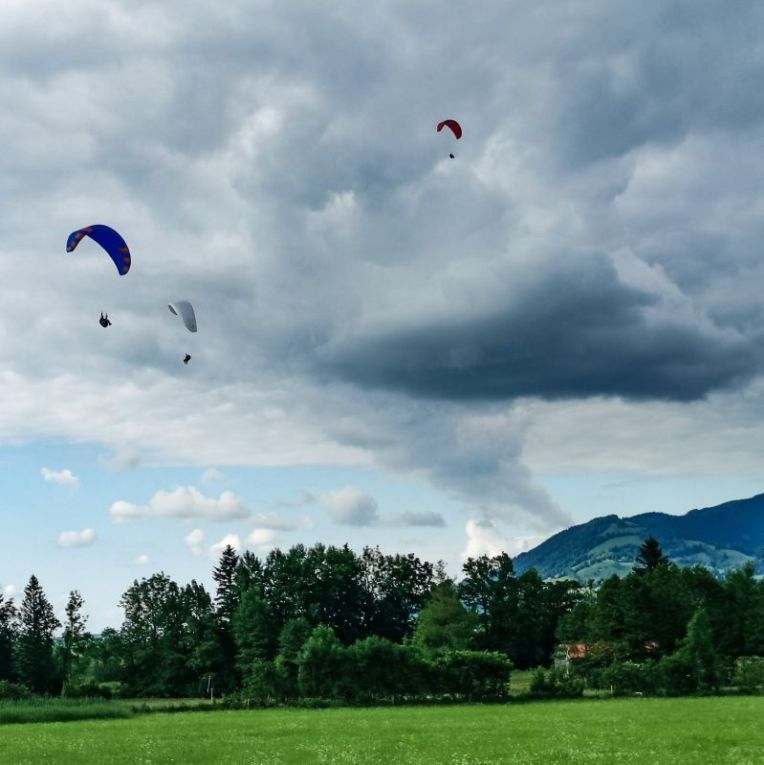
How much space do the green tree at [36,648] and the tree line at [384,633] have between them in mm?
208

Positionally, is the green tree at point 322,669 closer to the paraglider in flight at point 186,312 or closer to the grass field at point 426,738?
the grass field at point 426,738

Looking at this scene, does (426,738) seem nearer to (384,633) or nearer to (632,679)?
(632,679)

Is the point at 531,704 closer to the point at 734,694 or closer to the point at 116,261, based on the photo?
the point at 734,694

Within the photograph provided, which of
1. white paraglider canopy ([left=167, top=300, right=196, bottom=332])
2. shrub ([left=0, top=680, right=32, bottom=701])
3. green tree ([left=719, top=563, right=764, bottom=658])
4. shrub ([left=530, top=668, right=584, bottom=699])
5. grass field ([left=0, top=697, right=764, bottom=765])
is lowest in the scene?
grass field ([left=0, top=697, right=764, bottom=765])

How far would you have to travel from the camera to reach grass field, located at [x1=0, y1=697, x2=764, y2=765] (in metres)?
36.5

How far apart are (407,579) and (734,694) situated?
7203cm

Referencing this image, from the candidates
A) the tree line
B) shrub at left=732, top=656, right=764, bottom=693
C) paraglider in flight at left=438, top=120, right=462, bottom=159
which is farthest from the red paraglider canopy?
shrub at left=732, top=656, right=764, bottom=693

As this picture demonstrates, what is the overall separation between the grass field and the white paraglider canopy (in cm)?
2109

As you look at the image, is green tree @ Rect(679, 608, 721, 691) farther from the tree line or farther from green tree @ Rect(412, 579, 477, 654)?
green tree @ Rect(412, 579, 477, 654)

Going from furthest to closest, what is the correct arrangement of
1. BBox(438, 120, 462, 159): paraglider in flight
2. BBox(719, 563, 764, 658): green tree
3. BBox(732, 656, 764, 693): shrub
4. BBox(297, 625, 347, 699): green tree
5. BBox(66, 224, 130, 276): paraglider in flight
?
1. BBox(719, 563, 764, 658): green tree
2. BBox(297, 625, 347, 699): green tree
3. BBox(732, 656, 764, 693): shrub
4. BBox(438, 120, 462, 159): paraglider in flight
5. BBox(66, 224, 130, 276): paraglider in flight

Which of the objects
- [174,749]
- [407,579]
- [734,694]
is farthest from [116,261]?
[407,579]

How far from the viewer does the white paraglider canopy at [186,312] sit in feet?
161

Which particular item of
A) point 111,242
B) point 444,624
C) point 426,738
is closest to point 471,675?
point 426,738

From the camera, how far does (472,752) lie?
3831cm
